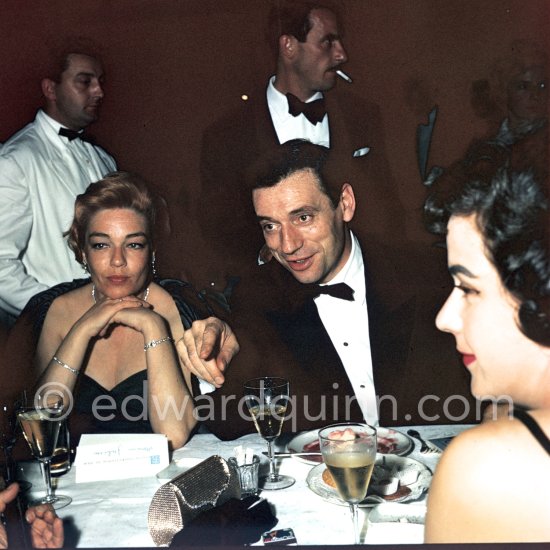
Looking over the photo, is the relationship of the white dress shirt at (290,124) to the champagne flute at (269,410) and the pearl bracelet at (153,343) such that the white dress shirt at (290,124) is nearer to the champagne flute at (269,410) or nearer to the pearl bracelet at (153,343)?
the pearl bracelet at (153,343)

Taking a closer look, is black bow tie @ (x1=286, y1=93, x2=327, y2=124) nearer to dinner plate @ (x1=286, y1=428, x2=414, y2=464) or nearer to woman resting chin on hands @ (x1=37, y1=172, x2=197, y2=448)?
woman resting chin on hands @ (x1=37, y1=172, x2=197, y2=448)

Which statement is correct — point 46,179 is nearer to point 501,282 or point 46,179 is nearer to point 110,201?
point 110,201

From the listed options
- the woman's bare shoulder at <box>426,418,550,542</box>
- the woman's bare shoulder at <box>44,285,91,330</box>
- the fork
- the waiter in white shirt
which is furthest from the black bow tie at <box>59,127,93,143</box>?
the woman's bare shoulder at <box>426,418,550,542</box>

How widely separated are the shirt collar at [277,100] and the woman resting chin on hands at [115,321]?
1.63ft

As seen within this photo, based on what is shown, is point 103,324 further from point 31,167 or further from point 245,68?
point 245,68

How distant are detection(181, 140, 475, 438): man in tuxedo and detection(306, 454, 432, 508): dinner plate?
721 millimetres

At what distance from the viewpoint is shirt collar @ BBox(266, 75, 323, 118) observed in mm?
2074

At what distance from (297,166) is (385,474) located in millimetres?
1084

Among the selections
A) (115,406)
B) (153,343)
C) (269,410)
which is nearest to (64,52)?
(153,343)

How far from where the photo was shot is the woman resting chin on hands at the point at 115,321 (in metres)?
2.09

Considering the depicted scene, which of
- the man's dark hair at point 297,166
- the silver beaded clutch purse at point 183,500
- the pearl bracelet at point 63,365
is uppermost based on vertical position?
the man's dark hair at point 297,166

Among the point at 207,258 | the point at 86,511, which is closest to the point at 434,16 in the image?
the point at 207,258

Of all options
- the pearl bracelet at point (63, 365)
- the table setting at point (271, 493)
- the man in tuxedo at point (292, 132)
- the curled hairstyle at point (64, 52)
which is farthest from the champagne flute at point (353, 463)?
the curled hairstyle at point (64, 52)

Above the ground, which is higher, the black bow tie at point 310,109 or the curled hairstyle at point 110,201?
the black bow tie at point 310,109
